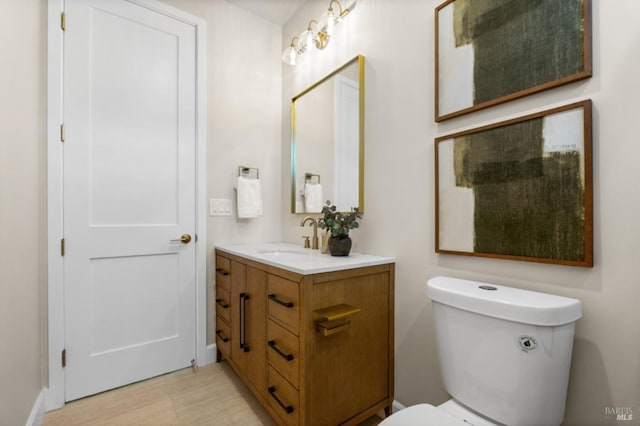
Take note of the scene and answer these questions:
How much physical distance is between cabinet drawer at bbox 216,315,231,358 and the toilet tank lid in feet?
4.50

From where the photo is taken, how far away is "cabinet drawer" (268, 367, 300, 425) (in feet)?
3.93

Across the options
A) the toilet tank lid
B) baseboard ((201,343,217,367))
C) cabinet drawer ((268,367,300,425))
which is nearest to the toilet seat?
the toilet tank lid

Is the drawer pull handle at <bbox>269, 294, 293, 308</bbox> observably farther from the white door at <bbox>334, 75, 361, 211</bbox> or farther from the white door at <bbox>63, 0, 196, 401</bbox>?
the white door at <bbox>63, 0, 196, 401</bbox>

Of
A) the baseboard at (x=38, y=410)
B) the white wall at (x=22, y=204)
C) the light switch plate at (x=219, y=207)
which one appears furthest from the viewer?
the light switch plate at (x=219, y=207)

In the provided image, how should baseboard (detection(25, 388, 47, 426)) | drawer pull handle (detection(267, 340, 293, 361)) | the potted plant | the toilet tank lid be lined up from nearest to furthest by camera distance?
the toilet tank lid, drawer pull handle (detection(267, 340, 293, 361)), baseboard (detection(25, 388, 47, 426)), the potted plant

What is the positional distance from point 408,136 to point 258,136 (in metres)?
1.31

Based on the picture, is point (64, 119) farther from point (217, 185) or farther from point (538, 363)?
point (538, 363)

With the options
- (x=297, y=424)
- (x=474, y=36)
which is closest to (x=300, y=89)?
(x=474, y=36)

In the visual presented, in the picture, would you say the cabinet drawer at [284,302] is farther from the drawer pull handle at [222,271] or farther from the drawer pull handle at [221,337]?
the drawer pull handle at [221,337]

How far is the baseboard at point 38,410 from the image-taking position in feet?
4.50

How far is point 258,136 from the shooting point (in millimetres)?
2326

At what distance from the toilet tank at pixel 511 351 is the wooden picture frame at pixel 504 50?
71 centimetres

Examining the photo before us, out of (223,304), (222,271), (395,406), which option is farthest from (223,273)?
(395,406)

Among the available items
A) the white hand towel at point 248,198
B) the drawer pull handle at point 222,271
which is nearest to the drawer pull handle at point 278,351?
the drawer pull handle at point 222,271
